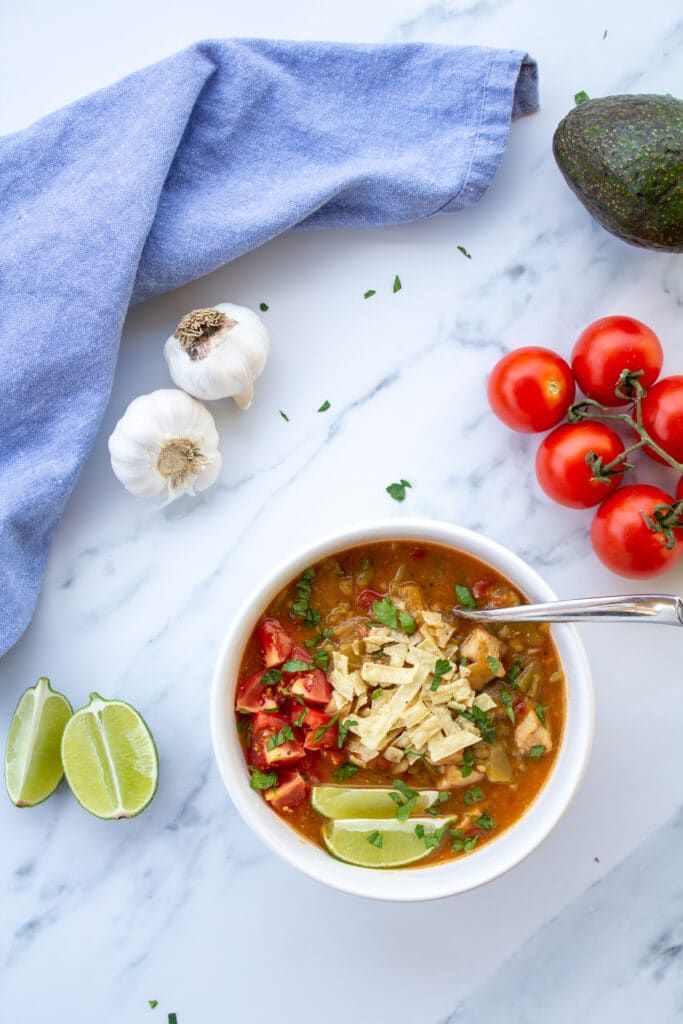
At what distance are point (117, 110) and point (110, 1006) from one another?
2434mm

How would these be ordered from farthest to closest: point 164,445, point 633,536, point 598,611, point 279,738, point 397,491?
point 397,491 → point 164,445 → point 633,536 → point 279,738 → point 598,611

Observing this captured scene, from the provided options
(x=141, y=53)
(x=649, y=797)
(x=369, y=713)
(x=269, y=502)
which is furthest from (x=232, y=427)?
(x=649, y=797)

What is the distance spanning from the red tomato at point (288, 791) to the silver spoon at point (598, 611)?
0.58 m

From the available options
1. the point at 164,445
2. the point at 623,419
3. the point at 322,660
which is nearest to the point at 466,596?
the point at 322,660

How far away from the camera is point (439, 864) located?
7.83 ft

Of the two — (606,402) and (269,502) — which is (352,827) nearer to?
(269,502)

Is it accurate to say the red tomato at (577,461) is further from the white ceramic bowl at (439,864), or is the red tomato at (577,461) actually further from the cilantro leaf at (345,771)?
the cilantro leaf at (345,771)

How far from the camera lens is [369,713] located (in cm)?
238

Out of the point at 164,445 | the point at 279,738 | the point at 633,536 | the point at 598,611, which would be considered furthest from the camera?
the point at 164,445

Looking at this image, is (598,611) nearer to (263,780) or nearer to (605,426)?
(605,426)

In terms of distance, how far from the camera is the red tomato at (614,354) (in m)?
2.48

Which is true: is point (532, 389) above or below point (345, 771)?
above

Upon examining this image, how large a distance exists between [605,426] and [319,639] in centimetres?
93

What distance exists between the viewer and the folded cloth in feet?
8.26
